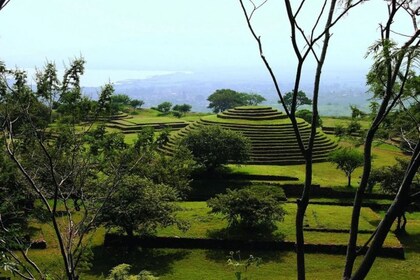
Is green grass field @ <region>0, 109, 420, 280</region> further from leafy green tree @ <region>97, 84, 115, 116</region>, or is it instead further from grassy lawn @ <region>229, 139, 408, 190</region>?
leafy green tree @ <region>97, 84, 115, 116</region>

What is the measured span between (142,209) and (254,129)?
2015cm

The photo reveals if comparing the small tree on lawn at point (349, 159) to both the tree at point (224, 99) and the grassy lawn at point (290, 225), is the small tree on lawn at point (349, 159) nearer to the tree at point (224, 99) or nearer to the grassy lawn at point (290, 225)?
the grassy lawn at point (290, 225)

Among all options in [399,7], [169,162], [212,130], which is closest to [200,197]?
[169,162]

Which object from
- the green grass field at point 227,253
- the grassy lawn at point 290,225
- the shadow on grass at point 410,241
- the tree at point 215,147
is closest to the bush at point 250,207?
the grassy lawn at point 290,225

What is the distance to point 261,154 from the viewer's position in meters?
31.8

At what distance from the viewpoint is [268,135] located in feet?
110

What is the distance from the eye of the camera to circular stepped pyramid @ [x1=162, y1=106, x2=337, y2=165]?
31.8 metres

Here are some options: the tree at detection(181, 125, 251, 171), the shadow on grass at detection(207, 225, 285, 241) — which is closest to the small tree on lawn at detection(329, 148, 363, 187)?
the tree at detection(181, 125, 251, 171)

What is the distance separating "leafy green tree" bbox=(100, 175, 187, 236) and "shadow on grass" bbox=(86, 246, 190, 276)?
99 centimetres

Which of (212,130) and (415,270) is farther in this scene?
(212,130)

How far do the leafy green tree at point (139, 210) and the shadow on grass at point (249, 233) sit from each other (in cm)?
197

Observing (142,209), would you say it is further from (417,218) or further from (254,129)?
(254,129)

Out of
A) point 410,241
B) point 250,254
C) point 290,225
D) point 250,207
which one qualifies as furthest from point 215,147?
point 410,241

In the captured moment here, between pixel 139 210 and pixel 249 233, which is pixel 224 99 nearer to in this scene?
pixel 249 233
